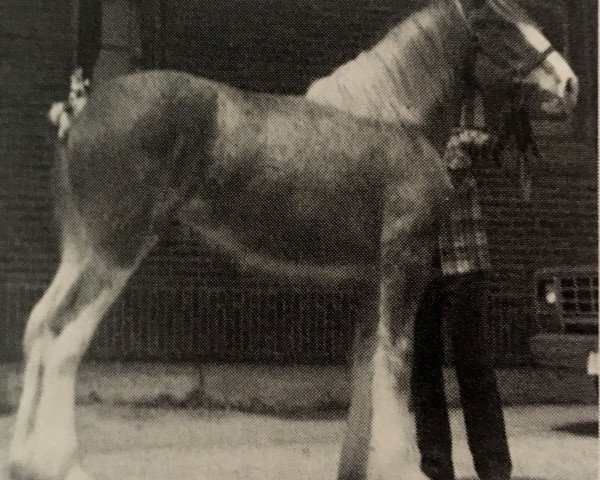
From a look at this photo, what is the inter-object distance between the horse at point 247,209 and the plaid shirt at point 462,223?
4 cm

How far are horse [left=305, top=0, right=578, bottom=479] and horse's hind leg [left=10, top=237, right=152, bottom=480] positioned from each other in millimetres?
471

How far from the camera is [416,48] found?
146 cm

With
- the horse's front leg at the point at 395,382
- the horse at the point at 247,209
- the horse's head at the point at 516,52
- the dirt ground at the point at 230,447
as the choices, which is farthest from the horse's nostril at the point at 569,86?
the dirt ground at the point at 230,447

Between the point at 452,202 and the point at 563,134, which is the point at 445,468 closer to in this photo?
the point at 452,202

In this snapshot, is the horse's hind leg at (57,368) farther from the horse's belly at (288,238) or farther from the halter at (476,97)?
the halter at (476,97)

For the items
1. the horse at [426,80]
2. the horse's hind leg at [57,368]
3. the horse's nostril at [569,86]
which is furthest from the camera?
the horse's nostril at [569,86]

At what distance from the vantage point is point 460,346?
4.78 ft

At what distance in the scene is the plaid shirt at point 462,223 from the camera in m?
1.41

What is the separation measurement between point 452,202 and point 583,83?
411 mm

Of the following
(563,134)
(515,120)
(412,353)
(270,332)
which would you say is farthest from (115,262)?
(563,134)

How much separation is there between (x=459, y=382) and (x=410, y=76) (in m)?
0.58

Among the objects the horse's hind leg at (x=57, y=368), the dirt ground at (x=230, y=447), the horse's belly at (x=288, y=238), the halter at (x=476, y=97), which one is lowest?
the dirt ground at (x=230, y=447)

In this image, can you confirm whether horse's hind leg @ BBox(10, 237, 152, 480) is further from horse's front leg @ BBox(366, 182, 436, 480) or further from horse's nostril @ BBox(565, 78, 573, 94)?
horse's nostril @ BBox(565, 78, 573, 94)

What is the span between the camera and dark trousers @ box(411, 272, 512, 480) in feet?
4.67
